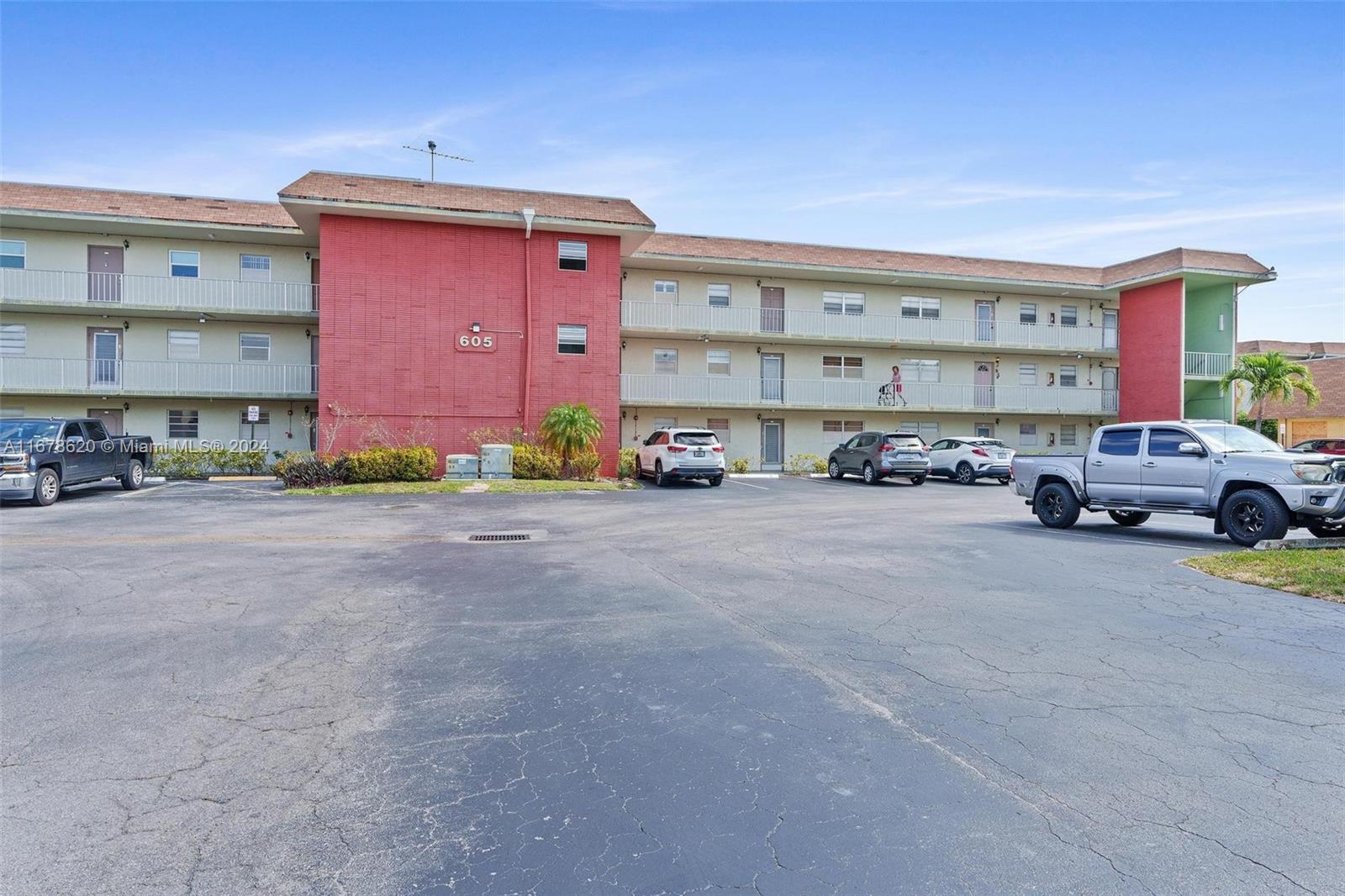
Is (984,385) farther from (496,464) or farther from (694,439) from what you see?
(496,464)

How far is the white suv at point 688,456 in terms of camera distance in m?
23.1

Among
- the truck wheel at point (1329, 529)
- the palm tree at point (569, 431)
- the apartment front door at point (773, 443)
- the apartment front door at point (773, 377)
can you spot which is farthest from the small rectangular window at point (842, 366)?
the truck wheel at point (1329, 529)

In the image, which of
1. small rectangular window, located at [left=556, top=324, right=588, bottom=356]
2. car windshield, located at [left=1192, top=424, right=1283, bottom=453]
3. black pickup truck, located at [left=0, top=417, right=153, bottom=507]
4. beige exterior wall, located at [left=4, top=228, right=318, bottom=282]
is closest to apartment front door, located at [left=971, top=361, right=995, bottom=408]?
small rectangular window, located at [left=556, top=324, right=588, bottom=356]

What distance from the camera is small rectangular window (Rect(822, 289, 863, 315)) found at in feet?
107

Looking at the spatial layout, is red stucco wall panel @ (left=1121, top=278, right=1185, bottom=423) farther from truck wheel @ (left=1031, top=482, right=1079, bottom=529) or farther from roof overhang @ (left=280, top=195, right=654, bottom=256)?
roof overhang @ (left=280, top=195, right=654, bottom=256)

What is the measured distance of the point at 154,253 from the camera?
27.0m

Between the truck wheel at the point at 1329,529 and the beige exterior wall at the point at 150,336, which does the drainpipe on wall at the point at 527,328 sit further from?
the truck wheel at the point at 1329,529

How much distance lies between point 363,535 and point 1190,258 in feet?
110

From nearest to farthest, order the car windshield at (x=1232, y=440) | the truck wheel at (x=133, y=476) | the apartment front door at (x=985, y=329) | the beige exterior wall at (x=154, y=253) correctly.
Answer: the car windshield at (x=1232, y=440) → the truck wheel at (x=133, y=476) → the beige exterior wall at (x=154, y=253) → the apartment front door at (x=985, y=329)

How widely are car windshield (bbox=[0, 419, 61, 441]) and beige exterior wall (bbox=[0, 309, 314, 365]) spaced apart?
1089 centimetres

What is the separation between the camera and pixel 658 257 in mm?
28516

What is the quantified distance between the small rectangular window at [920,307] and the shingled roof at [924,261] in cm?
165

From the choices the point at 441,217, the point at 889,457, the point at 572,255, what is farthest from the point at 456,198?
the point at 889,457

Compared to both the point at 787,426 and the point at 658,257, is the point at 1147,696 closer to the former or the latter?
the point at 658,257
